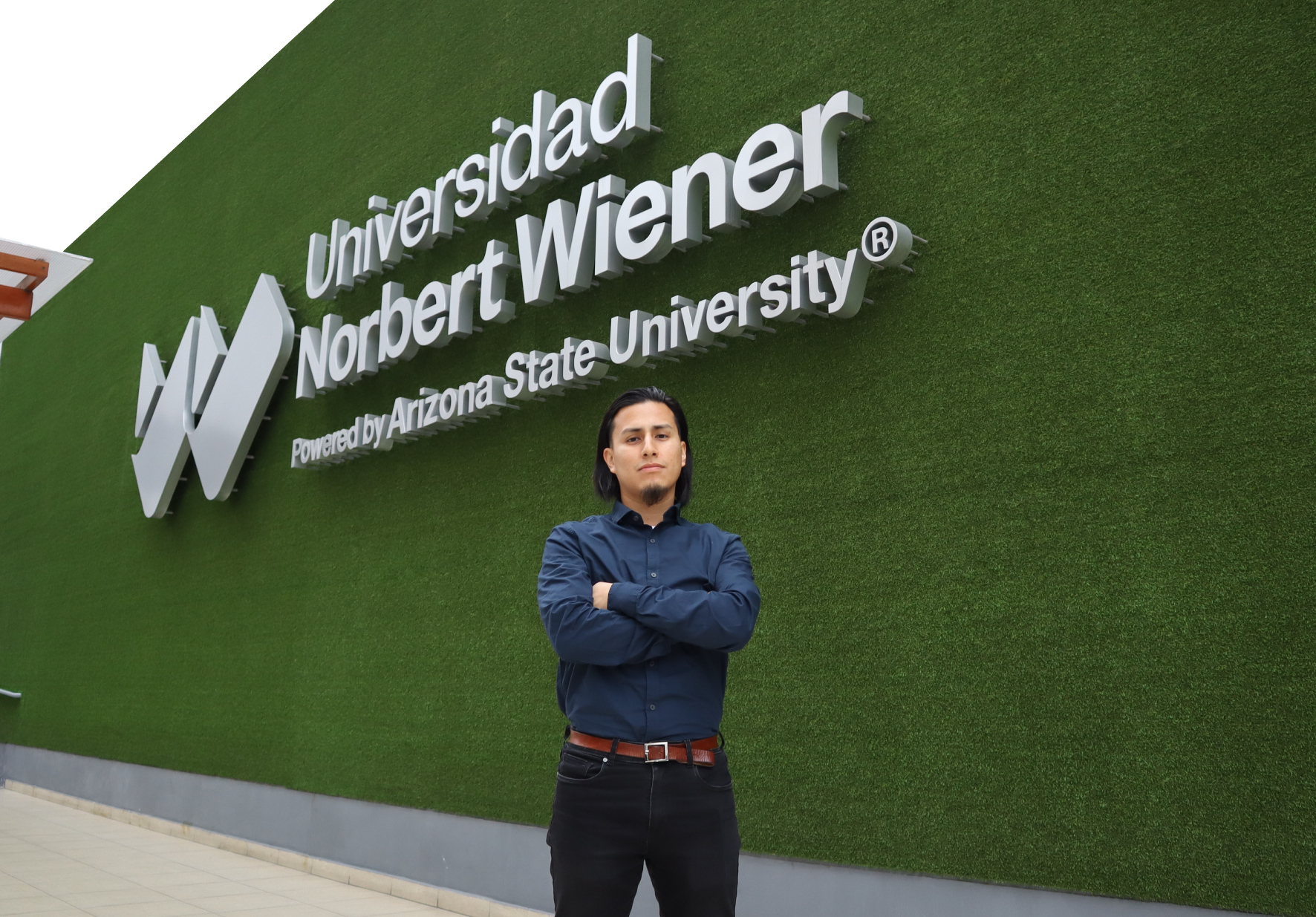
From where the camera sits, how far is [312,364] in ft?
17.3


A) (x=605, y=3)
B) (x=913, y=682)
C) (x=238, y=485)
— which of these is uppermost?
(x=605, y=3)

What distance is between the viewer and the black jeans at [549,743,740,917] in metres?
1.47

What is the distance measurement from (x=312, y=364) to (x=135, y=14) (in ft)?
14.2

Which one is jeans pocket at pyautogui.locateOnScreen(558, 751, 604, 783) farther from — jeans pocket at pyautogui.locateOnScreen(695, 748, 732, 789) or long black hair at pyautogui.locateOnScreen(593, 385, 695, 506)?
long black hair at pyautogui.locateOnScreen(593, 385, 695, 506)

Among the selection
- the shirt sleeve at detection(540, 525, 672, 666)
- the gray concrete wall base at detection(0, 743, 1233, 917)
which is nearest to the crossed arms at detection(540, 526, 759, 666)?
the shirt sleeve at detection(540, 525, 672, 666)

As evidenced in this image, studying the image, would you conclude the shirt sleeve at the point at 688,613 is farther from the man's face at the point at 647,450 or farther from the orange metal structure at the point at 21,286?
the orange metal structure at the point at 21,286

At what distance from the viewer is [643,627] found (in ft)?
5.10

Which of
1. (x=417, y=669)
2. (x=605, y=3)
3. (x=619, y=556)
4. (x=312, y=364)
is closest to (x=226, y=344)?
(x=312, y=364)

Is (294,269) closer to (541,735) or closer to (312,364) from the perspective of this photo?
(312,364)

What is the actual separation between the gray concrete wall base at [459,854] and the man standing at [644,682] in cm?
125

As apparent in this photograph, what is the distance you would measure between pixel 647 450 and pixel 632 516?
0.11m

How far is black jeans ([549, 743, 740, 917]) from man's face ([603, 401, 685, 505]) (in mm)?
406

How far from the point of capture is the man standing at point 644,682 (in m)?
1.47

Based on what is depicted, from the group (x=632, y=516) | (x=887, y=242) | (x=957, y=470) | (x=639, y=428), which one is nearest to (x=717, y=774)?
(x=632, y=516)
